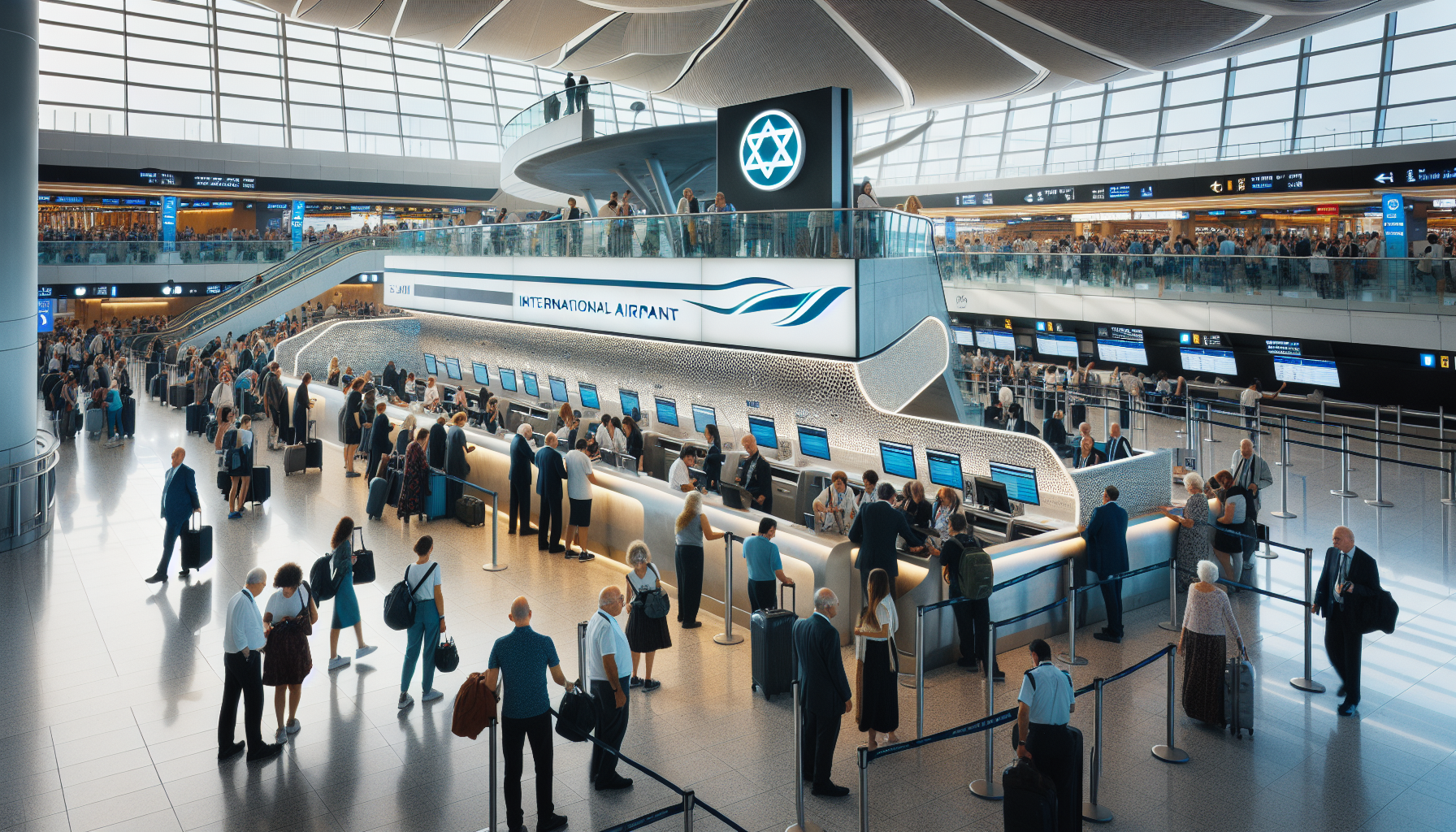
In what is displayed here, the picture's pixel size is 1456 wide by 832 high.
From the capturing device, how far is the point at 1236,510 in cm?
1091

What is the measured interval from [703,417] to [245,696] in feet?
38.1

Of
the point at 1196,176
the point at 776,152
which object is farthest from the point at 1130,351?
the point at 776,152

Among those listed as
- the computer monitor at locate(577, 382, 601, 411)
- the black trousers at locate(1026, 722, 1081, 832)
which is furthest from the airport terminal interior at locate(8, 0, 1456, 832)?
the computer monitor at locate(577, 382, 601, 411)

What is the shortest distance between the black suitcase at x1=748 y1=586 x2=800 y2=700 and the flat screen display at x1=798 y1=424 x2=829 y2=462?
715cm

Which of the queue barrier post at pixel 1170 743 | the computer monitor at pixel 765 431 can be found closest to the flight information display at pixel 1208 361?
the computer monitor at pixel 765 431

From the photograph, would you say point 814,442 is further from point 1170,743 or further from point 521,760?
point 521,760

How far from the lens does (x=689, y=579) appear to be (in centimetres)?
978

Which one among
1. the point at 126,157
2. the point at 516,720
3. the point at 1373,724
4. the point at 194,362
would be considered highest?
the point at 126,157

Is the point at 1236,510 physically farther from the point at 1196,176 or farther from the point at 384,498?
the point at 1196,176

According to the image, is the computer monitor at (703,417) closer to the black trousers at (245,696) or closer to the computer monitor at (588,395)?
the computer monitor at (588,395)

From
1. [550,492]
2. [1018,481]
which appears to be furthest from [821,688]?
[550,492]

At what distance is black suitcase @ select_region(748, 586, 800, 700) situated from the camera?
801 cm

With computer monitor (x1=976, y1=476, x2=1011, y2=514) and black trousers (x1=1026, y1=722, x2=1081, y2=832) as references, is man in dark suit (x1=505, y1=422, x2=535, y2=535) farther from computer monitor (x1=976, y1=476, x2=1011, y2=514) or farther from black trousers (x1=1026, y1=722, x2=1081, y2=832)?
black trousers (x1=1026, y1=722, x2=1081, y2=832)

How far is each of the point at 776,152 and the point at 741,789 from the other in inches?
440
